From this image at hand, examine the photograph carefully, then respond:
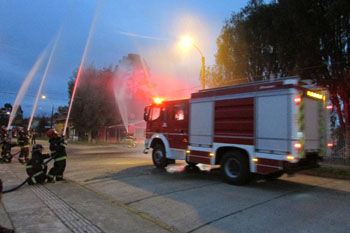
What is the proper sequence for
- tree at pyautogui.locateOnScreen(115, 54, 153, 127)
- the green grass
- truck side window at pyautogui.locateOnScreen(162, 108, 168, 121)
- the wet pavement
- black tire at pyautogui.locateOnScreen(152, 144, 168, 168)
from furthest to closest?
tree at pyautogui.locateOnScreen(115, 54, 153, 127) → black tire at pyautogui.locateOnScreen(152, 144, 168, 168) → truck side window at pyautogui.locateOnScreen(162, 108, 168, 121) → the green grass → the wet pavement

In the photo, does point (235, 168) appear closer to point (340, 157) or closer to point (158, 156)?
point (158, 156)

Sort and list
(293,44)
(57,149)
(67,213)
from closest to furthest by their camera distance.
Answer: (67,213), (57,149), (293,44)

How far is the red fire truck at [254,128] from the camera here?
5.85 metres

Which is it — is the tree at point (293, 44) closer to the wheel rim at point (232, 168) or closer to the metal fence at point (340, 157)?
the metal fence at point (340, 157)

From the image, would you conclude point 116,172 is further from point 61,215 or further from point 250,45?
point 250,45

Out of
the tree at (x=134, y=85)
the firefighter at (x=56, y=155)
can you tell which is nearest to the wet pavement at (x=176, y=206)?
the firefighter at (x=56, y=155)

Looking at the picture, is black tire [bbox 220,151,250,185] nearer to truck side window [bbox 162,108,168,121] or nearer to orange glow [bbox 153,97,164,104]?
truck side window [bbox 162,108,168,121]

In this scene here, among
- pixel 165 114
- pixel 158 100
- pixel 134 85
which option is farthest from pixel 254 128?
pixel 134 85

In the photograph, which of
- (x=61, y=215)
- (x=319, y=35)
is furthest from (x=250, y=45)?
(x=61, y=215)

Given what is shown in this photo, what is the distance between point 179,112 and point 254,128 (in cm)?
305

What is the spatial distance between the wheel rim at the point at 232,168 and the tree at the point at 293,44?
7.92 m

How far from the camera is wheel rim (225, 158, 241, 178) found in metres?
6.86

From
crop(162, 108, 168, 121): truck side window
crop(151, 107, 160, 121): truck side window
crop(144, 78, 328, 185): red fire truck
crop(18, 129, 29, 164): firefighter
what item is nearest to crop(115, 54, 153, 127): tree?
crop(18, 129, 29, 164): firefighter

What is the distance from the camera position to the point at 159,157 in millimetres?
9617
